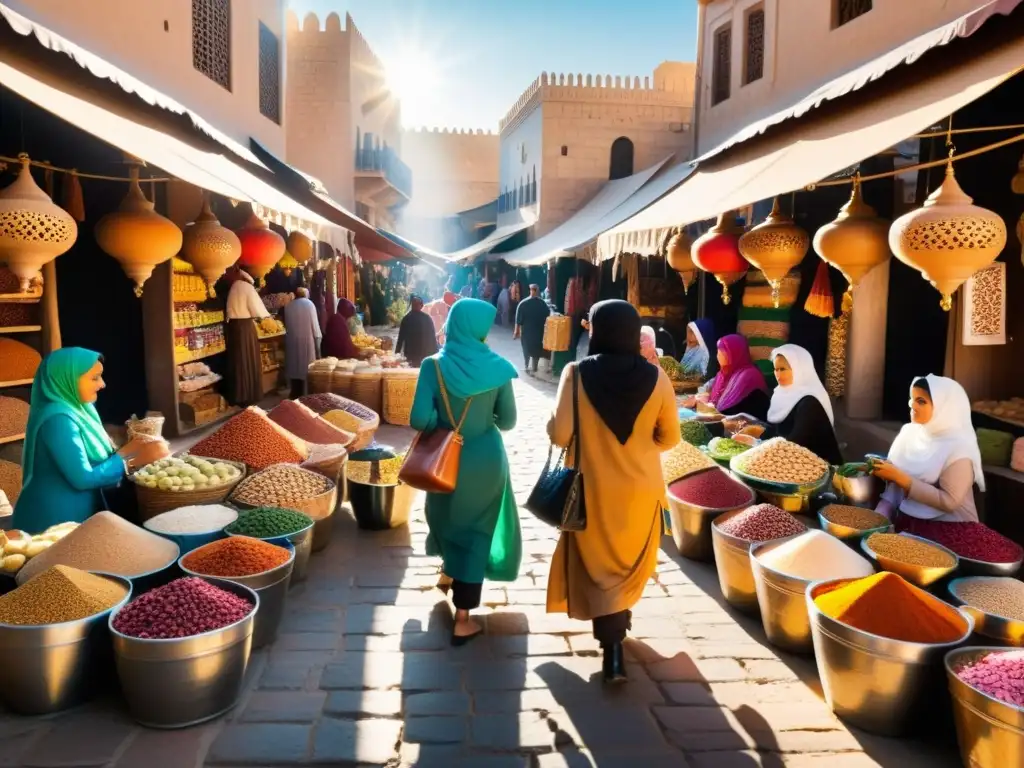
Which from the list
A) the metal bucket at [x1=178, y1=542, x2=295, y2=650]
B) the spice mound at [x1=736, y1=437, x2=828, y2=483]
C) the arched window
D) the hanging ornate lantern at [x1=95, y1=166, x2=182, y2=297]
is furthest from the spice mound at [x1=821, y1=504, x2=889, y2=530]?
the arched window

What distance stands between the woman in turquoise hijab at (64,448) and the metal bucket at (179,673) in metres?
1.09

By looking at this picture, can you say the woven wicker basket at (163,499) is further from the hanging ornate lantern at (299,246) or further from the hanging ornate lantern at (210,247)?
the hanging ornate lantern at (299,246)

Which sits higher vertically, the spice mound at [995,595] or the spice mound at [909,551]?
the spice mound at [909,551]

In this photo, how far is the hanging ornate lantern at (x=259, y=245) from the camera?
245 inches

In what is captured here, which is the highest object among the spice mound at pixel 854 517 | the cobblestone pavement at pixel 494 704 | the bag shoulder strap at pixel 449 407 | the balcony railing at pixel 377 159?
the balcony railing at pixel 377 159

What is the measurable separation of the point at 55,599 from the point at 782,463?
367cm

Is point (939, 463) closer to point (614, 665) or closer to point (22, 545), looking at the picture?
point (614, 665)

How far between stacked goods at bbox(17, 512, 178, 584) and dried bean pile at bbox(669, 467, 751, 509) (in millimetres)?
2728

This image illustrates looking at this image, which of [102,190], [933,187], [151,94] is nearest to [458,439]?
[151,94]

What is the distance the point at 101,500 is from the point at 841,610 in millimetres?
3477

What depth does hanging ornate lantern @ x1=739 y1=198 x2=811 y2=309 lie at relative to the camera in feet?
15.9

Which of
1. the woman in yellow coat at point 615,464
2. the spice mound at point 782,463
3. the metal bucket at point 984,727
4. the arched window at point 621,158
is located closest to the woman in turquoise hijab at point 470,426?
the woman in yellow coat at point 615,464

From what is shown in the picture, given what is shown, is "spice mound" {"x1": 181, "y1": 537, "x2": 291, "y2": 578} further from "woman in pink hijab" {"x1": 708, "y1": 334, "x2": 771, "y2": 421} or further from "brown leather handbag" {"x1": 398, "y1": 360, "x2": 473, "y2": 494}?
"woman in pink hijab" {"x1": 708, "y1": 334, "x2": 771, "y2": 421}

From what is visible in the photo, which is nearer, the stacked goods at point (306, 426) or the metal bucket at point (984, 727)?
the metal bucket at point (984, 727)
